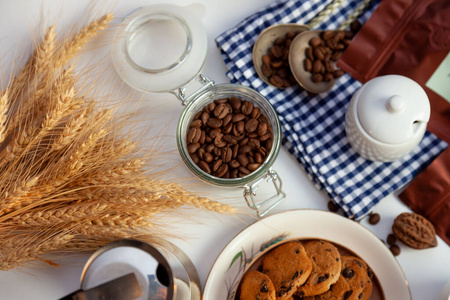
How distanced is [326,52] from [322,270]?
2.04ft

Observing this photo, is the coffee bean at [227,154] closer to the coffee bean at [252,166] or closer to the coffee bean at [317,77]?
the coffee bean at [252,166]

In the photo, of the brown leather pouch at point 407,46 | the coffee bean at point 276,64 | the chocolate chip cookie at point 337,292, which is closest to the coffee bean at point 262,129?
the coffee bean at point 276,64

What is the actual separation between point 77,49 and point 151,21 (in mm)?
238

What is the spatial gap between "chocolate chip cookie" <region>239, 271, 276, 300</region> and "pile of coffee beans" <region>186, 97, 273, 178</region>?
0.88 feet

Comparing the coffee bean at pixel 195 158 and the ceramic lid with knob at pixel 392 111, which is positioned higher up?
the coffee bean at pixel 195 158

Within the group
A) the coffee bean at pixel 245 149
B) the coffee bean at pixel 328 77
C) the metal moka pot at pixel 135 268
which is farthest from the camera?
the coffee bean at pixel 328 77

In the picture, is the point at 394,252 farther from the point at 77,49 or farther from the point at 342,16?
the point at 77,49

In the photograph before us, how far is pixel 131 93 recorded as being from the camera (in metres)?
1.25

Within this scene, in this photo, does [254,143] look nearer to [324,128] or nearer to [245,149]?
[245,149]

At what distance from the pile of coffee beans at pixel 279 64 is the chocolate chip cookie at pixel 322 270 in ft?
1.60

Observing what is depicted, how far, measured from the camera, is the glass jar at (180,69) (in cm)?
115

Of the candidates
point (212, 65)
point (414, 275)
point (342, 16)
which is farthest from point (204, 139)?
point (414, 275)

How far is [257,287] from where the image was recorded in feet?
3.47

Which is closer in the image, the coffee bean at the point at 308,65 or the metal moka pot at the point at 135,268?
the metal moka pot at the point at 135,268
